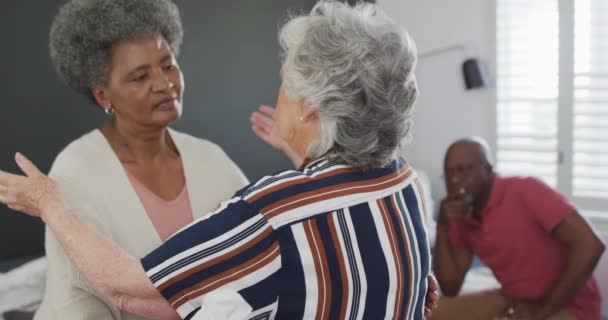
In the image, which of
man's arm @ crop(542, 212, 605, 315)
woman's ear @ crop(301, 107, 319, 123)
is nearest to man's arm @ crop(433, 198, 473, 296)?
man's arm @ crop(542, 212, 605, 315)

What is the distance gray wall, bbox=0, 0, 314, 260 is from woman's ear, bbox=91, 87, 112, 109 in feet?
2.46

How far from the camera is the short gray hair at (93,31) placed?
1.66 m

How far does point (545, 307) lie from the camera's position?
267 cm

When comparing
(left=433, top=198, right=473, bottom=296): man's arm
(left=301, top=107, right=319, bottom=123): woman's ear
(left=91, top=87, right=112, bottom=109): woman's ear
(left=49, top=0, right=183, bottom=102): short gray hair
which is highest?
(left=49, top=0, right=183, bottom=102): short gray hair

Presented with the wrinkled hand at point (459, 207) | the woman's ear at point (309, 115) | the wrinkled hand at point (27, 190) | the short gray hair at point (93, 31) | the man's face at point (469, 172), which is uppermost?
the short gray hair at point (93, 31)

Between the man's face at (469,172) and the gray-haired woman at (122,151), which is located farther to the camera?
the man's face at (469,172)

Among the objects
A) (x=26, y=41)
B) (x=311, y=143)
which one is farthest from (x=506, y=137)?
(x=311, y=143)

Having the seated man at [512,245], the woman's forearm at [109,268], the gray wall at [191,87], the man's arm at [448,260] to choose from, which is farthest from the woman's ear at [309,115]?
the man's arm at [448,260]

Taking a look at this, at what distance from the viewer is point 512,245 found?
2.75 m

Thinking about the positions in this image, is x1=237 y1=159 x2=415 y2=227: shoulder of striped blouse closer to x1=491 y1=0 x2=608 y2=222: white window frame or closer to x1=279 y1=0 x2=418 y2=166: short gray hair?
x1=279 y1=0 x2=418 y2=166: short gray hair

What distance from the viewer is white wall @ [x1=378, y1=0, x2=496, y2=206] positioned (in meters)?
4.07

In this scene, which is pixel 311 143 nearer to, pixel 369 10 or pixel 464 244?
pixel 369 10

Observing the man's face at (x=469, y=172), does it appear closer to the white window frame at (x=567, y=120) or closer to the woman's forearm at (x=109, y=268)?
the white window frame at (x=567, y=120)

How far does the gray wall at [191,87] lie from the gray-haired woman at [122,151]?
28.8 inches
